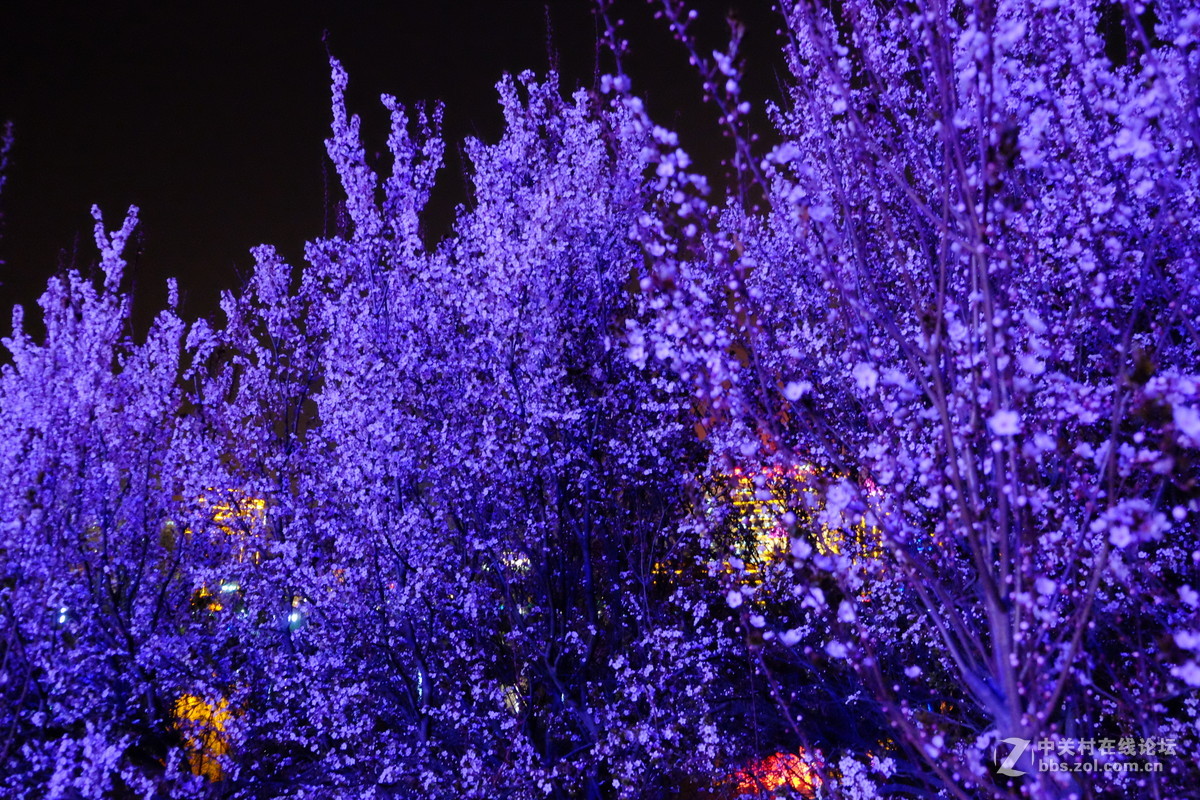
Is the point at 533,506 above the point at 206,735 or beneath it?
above

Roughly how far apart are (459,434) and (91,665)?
26.8 feet

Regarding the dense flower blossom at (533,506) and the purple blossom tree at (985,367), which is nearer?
the purple blossom tree at (985,367)

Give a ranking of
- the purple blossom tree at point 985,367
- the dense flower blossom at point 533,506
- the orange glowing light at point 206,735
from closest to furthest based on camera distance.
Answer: the purple blossom tree at point 985,367, the dense flower blossom at point 533,506, the orange glowing light at point 206,735

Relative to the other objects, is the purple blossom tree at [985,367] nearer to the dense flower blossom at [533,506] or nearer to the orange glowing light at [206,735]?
the dense flower blossom at [533,506]

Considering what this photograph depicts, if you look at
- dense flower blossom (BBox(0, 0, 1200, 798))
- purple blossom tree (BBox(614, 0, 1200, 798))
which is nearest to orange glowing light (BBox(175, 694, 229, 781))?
dense flower blossom (BBox(0, 0, 1200, 798))

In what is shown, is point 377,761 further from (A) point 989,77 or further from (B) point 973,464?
(A) point 989,77

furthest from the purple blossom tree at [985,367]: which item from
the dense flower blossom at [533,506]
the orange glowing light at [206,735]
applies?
the orange glowing light at [206,735]

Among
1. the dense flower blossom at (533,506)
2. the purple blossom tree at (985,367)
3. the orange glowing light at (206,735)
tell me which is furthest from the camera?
the orange glowing light at (206,735)

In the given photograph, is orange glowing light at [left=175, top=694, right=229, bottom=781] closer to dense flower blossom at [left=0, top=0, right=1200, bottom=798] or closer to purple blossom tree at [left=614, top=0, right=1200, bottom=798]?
dense flower blossom at [left=0, top=0, right=1200, bottom=798]

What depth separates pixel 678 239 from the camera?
15.0 feet

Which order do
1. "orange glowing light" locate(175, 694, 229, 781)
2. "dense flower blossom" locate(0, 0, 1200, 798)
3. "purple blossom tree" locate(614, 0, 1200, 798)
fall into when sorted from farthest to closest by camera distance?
1. "orange glowing light" locate(175, 694, 229, 781)
2. "dense flower blossom" locate(0, 0, 1200, 798)
3. "purple blossom tree" locate(614, 0, 1200, 798)

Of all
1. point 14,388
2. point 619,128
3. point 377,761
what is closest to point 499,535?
point 377,761

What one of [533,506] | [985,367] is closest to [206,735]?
[533,506]

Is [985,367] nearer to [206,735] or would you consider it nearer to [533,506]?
[533,506]
